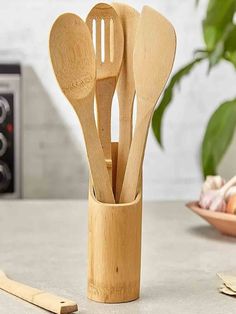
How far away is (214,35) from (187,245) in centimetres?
76

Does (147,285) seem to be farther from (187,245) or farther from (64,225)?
(64,225)

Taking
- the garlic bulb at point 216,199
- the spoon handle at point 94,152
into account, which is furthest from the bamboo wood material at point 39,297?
the garlic bulb at point 216,199

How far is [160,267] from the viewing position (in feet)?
3.58

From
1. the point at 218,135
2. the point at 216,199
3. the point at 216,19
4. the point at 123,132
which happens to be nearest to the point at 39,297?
the point at 123,132

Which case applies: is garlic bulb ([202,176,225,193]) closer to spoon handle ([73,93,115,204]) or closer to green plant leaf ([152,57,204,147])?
green plant leaf ([152,57,204,147])

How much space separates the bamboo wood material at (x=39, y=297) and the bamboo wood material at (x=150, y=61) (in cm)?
19

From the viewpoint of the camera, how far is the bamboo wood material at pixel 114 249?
88 centimetres

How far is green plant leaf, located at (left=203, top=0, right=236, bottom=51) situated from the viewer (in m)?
1.74

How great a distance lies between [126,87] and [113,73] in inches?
1.0

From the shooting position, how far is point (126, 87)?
90cm

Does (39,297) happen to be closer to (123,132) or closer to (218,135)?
(123,132)

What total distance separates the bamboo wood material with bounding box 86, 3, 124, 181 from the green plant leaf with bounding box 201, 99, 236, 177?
728mm

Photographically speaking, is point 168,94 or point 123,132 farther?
point 168,94

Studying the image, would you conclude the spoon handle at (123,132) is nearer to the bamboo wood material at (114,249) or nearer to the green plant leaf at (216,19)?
the bamboo wood material at (114,249)
